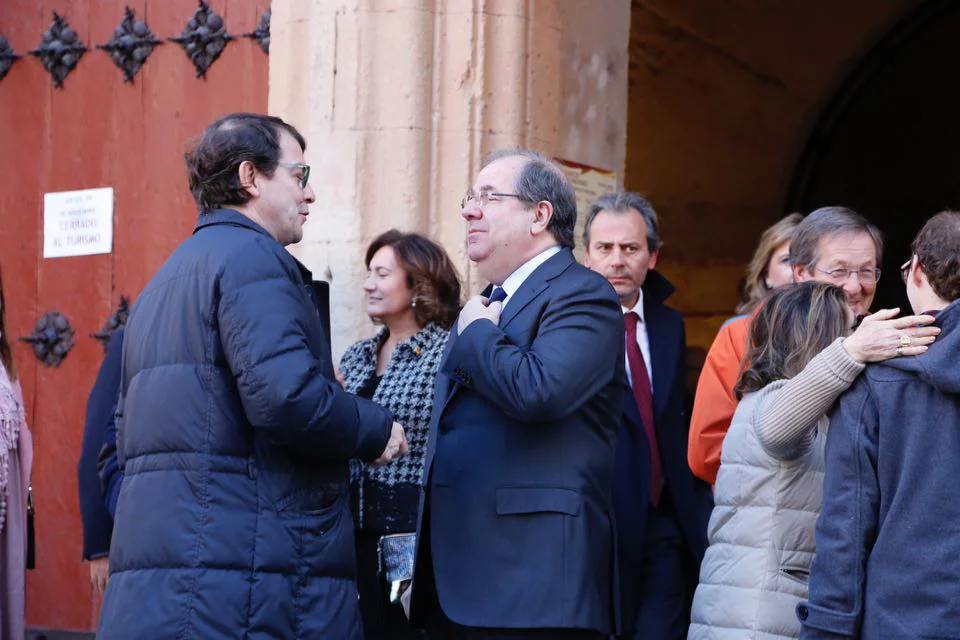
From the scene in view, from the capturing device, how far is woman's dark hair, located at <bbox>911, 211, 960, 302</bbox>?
139 inches

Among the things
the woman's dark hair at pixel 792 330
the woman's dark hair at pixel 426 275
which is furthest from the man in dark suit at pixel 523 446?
the woman's dark hair at pixel 426 275

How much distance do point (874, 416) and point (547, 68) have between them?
2.43m

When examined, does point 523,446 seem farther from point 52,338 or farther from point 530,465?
point 52,338

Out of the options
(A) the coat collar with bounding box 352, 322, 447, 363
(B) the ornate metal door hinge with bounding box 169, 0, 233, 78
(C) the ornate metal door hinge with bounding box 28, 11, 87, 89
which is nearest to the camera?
(A) the coat collar with bounding box 352, 322, 447, 363

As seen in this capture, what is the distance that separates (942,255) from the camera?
3.54m

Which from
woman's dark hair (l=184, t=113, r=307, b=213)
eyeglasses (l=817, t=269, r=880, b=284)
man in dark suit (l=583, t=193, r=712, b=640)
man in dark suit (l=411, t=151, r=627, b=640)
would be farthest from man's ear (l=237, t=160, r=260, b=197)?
eyeglasses (l=817, t=269, r=880, b=284)

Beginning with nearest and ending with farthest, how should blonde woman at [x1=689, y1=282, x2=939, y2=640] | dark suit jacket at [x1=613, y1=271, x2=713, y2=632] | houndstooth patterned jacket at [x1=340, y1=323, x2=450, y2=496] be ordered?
1. blonde woman at [x1=689, y1=282, x2=939, y2=640]
2. houndstooth patterned jacket at [x1=340, y1=323, x2=450, y2=496]
3. dark suit jacket at [x1=613, y1=271, x2=713, y2=632]

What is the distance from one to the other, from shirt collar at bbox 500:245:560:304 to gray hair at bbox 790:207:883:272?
1084 mm

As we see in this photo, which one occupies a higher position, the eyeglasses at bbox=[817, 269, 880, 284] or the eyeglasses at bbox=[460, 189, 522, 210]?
the eyeglasses at bbox=[460, 189, 522, 210]

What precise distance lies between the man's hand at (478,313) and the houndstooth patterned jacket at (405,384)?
79 centimetres

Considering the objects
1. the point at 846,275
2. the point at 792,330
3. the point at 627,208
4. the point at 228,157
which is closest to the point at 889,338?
the point at 792,330

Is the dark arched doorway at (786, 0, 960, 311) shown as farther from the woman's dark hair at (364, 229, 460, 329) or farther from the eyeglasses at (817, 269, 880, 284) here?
the woman's dark hair at (364, 229, 460, 329)

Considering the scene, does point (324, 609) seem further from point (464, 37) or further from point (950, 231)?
point (464, 37)

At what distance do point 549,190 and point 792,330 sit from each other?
2.18ft
